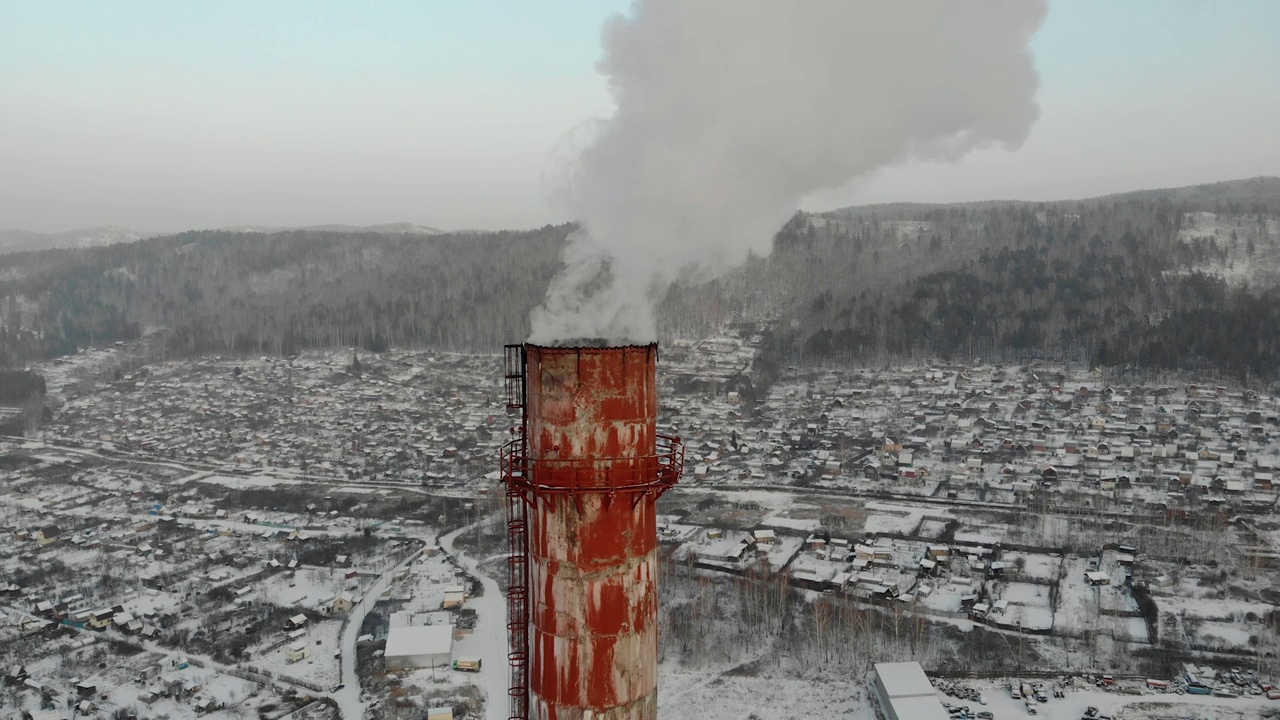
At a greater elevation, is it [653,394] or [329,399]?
[653,394]

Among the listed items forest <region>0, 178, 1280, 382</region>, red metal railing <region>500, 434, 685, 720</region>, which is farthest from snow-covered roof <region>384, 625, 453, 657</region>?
forest <region>0, 178, 1280, 382</region>

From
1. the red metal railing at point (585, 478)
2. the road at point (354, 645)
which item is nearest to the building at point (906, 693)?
the road at point (354, 645)

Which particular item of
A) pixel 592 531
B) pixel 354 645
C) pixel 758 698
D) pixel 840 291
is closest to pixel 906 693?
pixel 758 698

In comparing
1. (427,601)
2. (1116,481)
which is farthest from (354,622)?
(1116,481)

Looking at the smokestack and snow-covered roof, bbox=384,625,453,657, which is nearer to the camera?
the smokestack

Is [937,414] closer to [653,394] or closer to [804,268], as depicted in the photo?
[804,268]

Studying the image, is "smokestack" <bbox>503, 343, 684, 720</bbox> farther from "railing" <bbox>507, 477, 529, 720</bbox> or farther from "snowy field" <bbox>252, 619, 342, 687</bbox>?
"snowy field" <bbox>252, 619, 342, 687</bbox>

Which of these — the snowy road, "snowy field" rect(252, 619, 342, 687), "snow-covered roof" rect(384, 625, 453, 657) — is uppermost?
"snow-covered roof" rect(384, 625, 453, 657)
